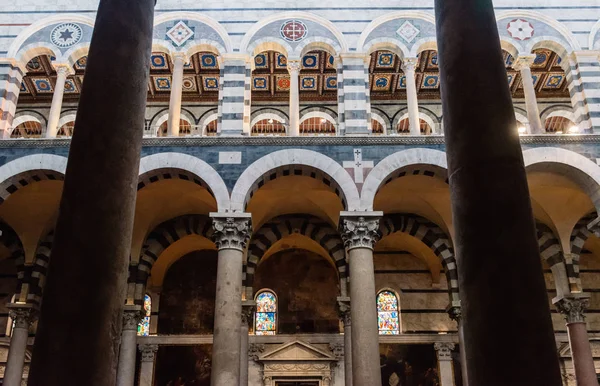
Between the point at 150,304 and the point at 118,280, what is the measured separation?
548 inches

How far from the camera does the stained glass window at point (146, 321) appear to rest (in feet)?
54.4

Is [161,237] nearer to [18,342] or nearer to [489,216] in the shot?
[18,342]

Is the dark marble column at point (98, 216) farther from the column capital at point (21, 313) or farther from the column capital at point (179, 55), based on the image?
the column capital at point (21, 313)

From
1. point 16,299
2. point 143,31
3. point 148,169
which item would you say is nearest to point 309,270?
point 148,169

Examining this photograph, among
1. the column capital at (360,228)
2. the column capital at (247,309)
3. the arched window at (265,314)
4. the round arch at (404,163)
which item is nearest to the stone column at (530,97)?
the round arch at (404,163)

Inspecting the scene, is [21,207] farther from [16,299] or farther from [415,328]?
Result: [415,328]

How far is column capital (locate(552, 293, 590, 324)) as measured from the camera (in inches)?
565

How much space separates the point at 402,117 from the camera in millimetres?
17516

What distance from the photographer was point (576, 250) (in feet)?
49.9

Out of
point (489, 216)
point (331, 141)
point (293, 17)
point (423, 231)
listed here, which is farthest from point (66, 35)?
point (489, 216)

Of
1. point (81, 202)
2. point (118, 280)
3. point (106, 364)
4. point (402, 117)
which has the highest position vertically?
point (402, 117)

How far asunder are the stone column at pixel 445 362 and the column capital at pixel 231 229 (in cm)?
705

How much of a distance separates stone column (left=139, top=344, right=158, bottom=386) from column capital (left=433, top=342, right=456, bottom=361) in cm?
771

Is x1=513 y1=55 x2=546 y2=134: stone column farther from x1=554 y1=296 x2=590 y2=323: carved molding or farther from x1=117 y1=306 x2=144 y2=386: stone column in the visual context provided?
x1=117 y1=306 x2=144 y2=386: stone column
